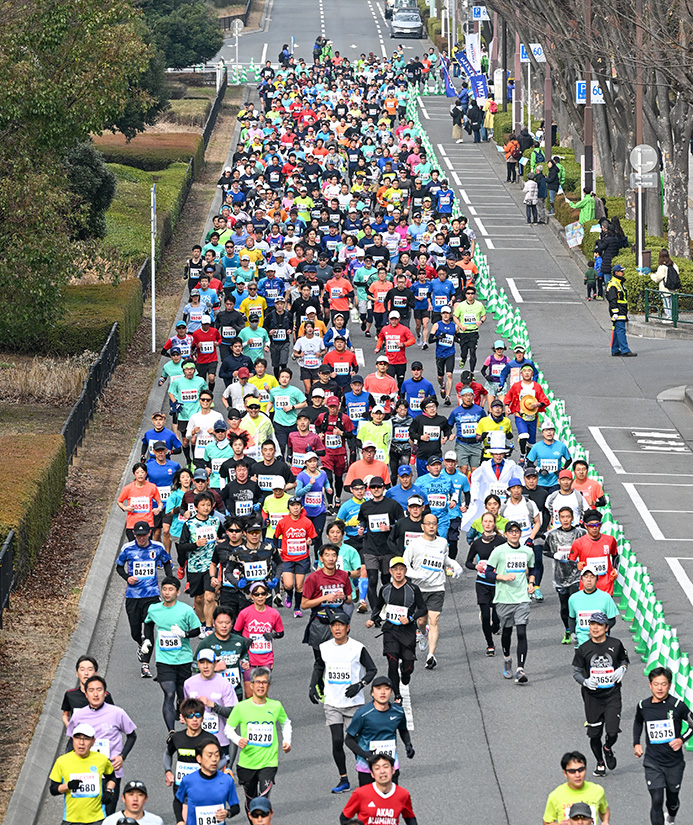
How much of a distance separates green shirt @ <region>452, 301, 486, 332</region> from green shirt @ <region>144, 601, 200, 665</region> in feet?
41.5

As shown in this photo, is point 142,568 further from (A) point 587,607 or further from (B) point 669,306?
(B) point 669,306

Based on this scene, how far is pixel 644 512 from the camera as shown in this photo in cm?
2222

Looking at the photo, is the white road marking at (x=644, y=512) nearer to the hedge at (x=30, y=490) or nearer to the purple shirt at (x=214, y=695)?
the hedge at (x=30, y=490)

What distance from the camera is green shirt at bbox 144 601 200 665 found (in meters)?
14.4

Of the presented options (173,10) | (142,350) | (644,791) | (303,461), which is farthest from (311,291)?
(173,10)

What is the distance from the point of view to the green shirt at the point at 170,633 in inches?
569

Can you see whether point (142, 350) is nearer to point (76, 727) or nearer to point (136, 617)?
point (136, 617)

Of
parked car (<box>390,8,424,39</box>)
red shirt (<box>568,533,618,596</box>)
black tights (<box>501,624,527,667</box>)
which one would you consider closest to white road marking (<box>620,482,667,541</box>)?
red shirt (<box>568,533,618,596</box>)

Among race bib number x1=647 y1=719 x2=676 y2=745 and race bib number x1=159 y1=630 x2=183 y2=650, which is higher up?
race bib number x1=647 y1=719 x2=676 y2=745

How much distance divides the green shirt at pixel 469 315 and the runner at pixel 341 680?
Result: 13.1 m

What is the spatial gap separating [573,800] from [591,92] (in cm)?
3181

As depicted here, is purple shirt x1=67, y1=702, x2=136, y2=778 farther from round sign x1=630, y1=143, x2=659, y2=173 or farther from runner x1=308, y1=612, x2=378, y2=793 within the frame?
round sign x1=630, y1=143, x2=659, y2=173

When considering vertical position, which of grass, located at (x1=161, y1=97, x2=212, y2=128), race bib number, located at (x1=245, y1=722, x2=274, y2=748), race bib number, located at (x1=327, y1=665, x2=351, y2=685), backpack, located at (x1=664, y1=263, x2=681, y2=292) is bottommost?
grass, located at (x1=161, y1=97, x2=212, y2=128)

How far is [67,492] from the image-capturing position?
22734mm
